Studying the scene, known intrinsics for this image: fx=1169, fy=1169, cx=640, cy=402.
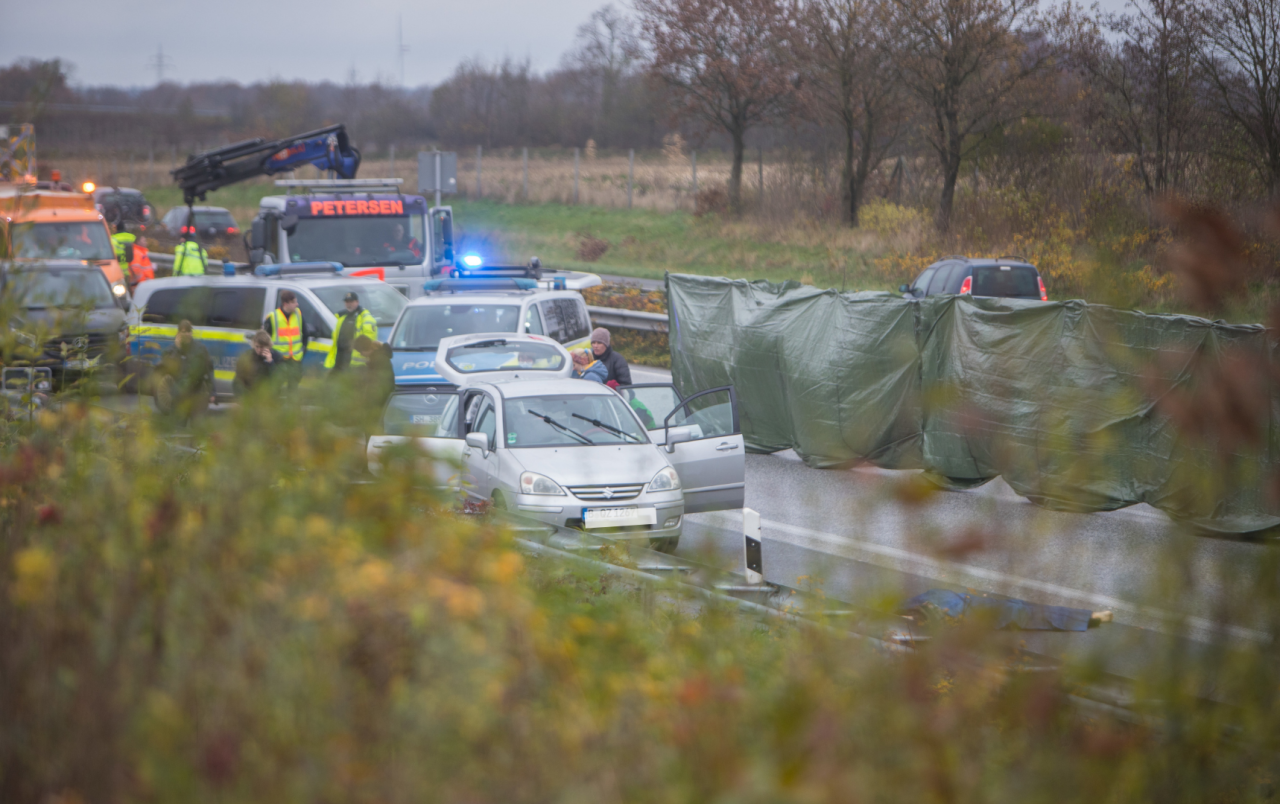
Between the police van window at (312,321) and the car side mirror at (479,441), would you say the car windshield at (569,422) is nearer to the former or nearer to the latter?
the car side mirror at (479,441)

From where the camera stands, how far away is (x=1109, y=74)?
24.4 metres

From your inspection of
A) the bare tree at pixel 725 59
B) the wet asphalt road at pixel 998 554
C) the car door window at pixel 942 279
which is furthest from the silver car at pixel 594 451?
the bare tree at pixel 725 59

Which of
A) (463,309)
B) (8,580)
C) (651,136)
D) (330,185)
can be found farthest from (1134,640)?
(651,136)

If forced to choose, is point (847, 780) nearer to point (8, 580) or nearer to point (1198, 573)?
point (8, 580)

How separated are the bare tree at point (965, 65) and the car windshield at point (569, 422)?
802 inches

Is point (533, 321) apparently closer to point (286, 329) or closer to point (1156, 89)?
point (286, 329)

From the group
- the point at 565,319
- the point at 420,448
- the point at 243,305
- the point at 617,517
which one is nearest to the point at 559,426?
the point at 617,517

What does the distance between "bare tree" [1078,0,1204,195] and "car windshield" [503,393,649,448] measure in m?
15.7

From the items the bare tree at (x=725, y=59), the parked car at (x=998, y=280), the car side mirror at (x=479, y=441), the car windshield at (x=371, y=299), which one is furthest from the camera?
the bare tree at (x=725, y=59)

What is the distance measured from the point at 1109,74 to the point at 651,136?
1597 inches

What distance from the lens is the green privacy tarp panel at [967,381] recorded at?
889cm

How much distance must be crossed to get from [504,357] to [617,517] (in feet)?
13.1

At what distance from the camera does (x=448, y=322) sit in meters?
13.9

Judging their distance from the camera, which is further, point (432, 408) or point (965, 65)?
point (965, 65)
